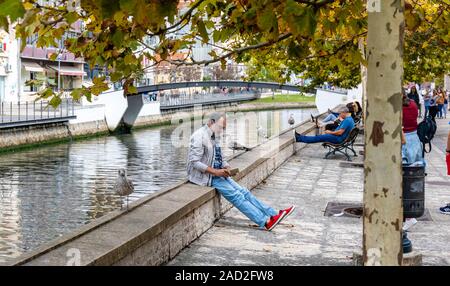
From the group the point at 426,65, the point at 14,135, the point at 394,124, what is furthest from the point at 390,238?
the point at 14,135

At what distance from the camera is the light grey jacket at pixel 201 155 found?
29.4 feet

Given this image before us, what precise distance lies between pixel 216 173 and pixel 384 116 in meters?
4.41

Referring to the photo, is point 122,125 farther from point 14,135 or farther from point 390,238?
point 390,238

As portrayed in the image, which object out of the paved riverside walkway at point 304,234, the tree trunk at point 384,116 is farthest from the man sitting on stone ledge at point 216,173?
the tree trunk at point 384,116

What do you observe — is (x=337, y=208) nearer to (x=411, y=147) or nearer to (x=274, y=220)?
(x=411, y=147)

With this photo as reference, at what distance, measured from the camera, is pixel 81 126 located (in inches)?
1690

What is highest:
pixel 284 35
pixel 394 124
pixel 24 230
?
pixel 284 35

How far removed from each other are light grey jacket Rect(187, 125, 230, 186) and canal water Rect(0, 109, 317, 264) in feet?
15.8

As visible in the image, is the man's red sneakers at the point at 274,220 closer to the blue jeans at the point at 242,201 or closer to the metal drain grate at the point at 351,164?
the blue jeans at the point at 242,201

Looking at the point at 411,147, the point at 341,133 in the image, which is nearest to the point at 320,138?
the point at 341,133

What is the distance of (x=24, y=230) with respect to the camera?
15422 mm

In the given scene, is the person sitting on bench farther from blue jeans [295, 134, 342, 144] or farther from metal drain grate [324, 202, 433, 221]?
metal drain grate [324, 202, 433, 221]

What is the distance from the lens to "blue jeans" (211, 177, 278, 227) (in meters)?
9.04
